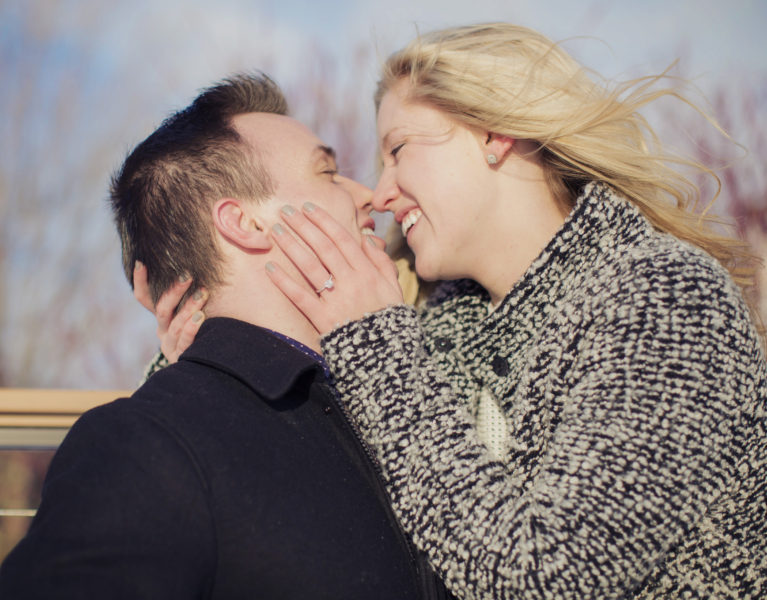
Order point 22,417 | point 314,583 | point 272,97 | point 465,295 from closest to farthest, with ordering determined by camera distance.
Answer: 1. point 314,583
2. point 22,417
3. point 272,97
4. point 465,295

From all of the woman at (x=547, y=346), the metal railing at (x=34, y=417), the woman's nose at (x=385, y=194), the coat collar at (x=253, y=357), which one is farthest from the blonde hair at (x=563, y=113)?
the metal railing at (x=34, y=417)

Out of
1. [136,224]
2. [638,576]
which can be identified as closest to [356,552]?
[638,576]

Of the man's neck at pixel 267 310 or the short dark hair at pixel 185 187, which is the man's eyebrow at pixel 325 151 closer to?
the short dark hair at pixel 185 187

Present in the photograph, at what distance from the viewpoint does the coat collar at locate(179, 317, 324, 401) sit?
1.60 meters

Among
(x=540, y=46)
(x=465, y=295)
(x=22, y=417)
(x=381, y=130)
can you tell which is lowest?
(x=22, y=417)

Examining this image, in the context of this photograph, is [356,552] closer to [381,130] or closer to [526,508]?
[526,508]

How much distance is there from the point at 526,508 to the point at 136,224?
4.55ft

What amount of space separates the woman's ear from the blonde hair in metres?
0.06

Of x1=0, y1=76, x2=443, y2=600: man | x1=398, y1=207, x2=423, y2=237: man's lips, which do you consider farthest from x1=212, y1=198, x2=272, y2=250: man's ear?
x1=398, y1=207, x2=423, y2=237: man's lips

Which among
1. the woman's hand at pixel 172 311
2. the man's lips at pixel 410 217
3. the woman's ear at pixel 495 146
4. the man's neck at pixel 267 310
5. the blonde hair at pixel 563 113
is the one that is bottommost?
the woman's hand at pixel 172 311

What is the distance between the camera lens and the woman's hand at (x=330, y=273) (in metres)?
1.79

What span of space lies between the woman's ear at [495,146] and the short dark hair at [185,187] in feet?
2.20

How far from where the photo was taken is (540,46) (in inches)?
86.0

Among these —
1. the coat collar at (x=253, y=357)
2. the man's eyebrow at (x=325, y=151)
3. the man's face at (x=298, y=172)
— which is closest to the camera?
the coat collar at (x=253, y=357)
